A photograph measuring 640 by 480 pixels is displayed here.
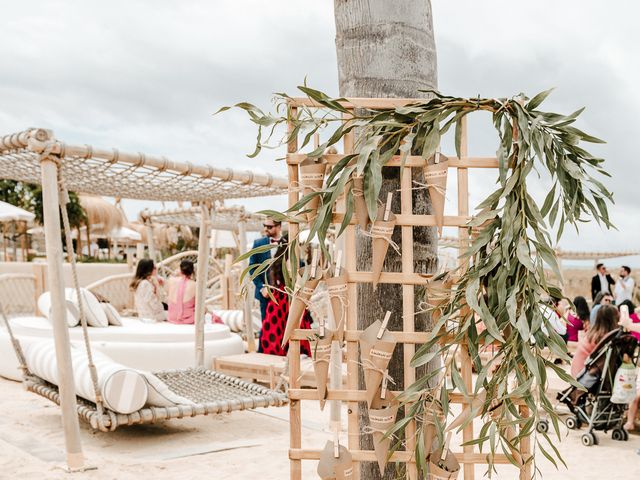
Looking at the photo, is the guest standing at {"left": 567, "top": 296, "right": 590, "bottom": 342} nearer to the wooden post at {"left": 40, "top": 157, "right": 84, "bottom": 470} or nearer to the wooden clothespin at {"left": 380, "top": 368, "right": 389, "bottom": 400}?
the wooden post at {"left": 40, "top": 157, "right": 84, "bottom": 470}

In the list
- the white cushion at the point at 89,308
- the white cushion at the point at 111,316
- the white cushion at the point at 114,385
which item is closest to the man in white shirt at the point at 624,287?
the white cushion at the point at 111,316

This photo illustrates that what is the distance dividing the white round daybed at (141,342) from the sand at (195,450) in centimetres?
70

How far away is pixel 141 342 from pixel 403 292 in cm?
428

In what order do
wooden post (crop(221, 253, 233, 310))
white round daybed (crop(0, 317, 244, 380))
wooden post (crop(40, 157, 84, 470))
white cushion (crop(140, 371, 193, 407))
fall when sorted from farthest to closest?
1. wooden post (crop(221, 253, 233, 310))
2. white round daybed (crop(0, 317, 244, 380))
3. white cushion (crop(140, 371, 193, 407))
4. wooden post (crop(40, 157, 84, 470))

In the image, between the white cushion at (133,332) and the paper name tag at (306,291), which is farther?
the white cushion at (133,332)

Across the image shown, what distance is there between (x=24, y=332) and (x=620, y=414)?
488 centimetres

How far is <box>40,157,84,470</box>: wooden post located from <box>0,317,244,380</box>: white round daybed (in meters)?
1.71

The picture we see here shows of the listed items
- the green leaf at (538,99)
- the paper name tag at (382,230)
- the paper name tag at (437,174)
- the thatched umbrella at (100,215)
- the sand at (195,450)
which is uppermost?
the thatched umbrella at (100,215)

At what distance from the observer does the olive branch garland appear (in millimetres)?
1760

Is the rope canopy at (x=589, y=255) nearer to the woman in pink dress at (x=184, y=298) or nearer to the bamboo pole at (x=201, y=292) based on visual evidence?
the woman in pink dress at (x=184, y=298)

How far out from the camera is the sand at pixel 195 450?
3.63 meters

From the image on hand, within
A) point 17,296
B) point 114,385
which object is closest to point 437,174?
point 114,385

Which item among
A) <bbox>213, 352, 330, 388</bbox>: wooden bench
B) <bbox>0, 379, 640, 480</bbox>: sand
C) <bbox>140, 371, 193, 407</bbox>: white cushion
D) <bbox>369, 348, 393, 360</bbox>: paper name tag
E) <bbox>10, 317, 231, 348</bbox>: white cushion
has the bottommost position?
<bbox>0, 379, 640, 480</bbox>: sand

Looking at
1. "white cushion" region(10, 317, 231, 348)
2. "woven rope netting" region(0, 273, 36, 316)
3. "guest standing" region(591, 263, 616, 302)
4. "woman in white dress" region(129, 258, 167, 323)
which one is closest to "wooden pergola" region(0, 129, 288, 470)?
"white cushion" region(10, 317, 231, 348)
